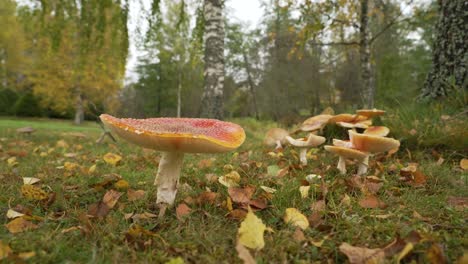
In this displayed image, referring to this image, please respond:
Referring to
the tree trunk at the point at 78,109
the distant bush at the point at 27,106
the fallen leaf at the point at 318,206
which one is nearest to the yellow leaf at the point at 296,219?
the fallen leaf at the point at 318,206

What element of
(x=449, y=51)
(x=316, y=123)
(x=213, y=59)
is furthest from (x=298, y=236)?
(x=213, y=59)

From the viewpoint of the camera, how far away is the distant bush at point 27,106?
19266 millimetres

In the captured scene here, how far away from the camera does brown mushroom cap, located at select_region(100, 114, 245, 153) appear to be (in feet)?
4.59

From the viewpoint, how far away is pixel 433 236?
49.8 inches

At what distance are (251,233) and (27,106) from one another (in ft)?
75.3

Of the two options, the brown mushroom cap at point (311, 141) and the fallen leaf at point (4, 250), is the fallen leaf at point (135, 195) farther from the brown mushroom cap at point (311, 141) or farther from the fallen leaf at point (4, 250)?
the brown mushroom cap at point (311, 141)

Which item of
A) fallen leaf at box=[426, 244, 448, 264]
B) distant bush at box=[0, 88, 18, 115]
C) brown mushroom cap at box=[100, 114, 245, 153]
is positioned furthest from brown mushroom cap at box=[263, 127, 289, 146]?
distant bush at box=[0, 88, 18, 115]

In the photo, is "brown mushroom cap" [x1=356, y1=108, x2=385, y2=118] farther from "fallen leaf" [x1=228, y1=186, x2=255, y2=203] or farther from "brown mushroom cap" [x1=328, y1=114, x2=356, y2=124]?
"fallen leaf" [x1=228, y1=186, x2=255, y2=203]

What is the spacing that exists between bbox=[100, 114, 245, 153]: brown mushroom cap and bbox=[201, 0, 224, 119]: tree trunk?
4.45 metres

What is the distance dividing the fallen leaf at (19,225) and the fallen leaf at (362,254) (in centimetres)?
147

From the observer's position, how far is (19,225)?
1.45 meters

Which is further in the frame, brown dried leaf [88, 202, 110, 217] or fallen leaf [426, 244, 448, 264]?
brown dried leaf [88, 202, 110, 217]

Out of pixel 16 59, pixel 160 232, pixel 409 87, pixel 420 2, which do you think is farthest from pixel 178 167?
pixel 16 59

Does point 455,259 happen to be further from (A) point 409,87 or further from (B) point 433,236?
(A) point 409,87
